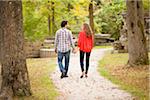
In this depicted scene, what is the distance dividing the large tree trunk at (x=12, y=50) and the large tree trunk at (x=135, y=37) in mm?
6776

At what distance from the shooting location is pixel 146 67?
14742mm

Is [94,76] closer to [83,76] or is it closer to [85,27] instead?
[83,76]

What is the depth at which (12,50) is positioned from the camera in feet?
30.0

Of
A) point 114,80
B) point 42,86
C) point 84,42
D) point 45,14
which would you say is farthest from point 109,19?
point 42,86

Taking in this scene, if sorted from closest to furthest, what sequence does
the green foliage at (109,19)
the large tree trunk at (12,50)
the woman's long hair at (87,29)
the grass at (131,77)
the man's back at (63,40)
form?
the large tree trunk at (12,50) < the grass at (131,77) < the woman's long hair at (87,29) < the man's back at (63,40) < the green foliage at (109,19)

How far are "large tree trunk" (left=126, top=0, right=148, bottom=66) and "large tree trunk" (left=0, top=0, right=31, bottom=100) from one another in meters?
6.78

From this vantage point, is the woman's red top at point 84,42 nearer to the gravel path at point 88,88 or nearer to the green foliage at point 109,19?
the gravel path at point 88,88

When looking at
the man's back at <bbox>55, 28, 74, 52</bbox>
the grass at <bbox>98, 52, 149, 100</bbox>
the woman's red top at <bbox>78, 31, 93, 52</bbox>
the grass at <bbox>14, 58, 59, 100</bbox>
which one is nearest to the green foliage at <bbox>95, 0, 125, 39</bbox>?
the grass at <bbox>98, 52, 149, 100</bbox>

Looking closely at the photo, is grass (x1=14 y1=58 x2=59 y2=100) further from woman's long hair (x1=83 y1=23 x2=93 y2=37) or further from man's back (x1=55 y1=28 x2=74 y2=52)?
woman's long hair (x1=83 y1=23 x2=93 y2=37)

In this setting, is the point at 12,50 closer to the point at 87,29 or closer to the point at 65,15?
the point at 87,29

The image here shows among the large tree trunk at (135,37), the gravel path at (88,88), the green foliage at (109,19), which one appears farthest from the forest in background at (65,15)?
the gravel path at (88,88)

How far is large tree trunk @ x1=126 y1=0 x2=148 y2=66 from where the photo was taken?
15266mm

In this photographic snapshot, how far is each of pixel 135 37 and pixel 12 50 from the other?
7.14 meters

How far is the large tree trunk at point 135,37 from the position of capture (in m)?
15.3
